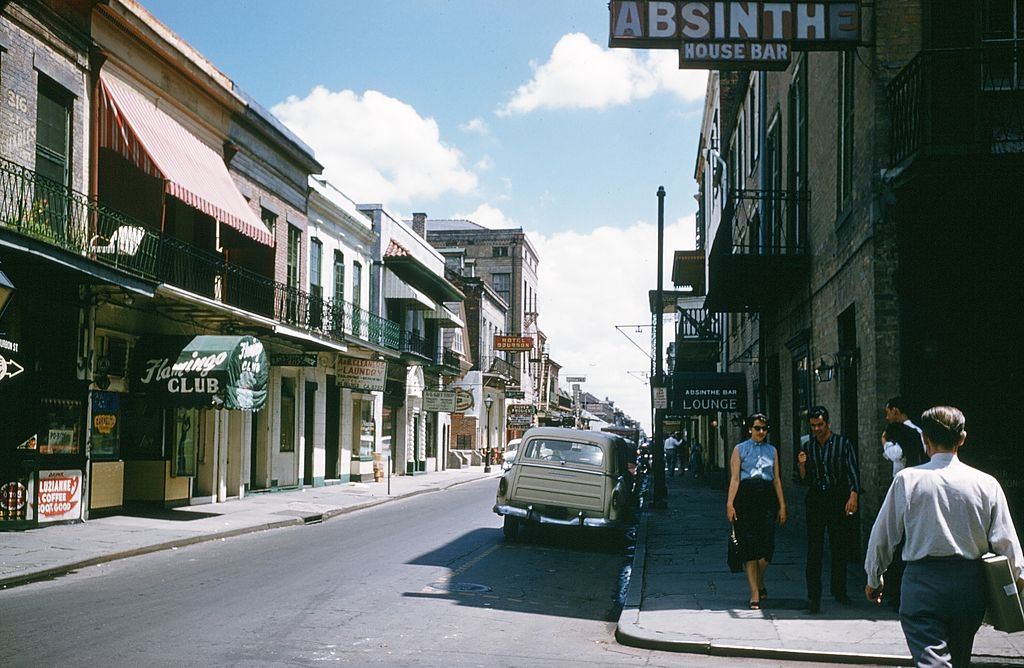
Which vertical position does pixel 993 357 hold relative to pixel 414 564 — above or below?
above

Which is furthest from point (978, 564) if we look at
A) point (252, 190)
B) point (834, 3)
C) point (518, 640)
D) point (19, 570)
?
point (252, 190)

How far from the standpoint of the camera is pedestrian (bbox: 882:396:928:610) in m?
8.91

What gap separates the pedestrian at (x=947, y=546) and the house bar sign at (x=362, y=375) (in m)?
24.3

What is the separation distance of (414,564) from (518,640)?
437 centimetres

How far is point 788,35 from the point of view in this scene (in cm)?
1160

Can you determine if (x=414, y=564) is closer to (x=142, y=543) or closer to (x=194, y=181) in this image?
(x=142, y=543)

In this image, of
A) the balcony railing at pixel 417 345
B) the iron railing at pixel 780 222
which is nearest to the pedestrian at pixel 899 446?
the iron railing at pixel 780 222

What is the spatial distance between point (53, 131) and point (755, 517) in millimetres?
12379

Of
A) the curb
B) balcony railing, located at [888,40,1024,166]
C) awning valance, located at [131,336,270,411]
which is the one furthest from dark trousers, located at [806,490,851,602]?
awning valance, located at [131,336,270,411]

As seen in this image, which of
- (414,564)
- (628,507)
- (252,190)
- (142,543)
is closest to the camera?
(414,564)

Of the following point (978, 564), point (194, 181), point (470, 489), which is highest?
point (194, 181)

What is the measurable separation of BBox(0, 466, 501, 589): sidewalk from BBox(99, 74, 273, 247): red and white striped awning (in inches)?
213

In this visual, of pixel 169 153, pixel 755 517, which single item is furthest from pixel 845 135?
pixel 169 153

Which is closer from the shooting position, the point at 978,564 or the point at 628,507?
the point at 978,564
